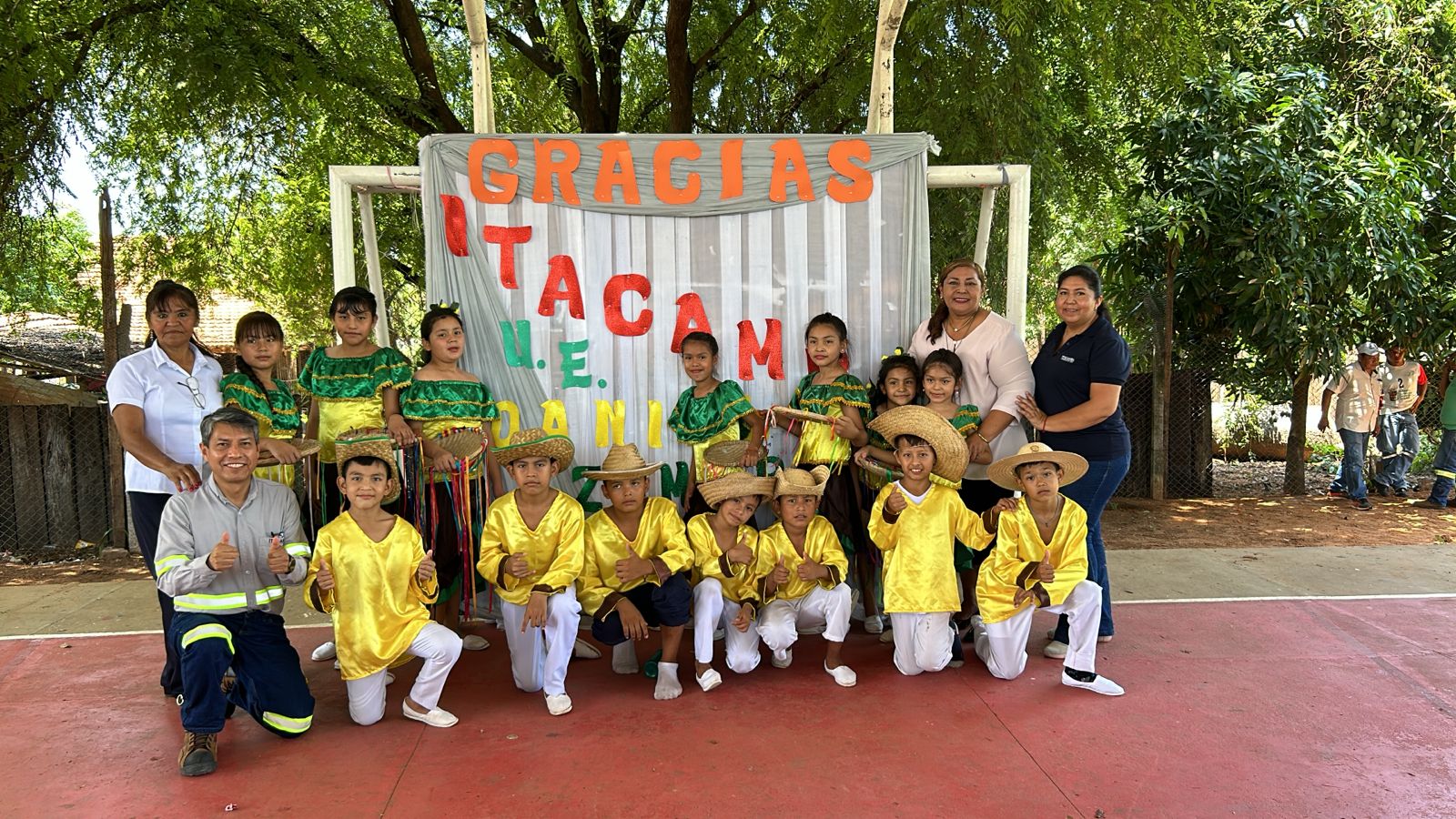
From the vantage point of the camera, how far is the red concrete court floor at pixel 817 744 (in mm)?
2674

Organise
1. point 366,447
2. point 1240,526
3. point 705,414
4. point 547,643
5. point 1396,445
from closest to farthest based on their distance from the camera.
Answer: point 366,447, point 547,643, point 705,414, point 1240,526, point 1396,445

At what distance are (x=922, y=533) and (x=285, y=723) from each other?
7.80 feet

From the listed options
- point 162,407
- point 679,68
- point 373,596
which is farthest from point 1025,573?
point 679,68

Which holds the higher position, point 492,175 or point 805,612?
point 492,175

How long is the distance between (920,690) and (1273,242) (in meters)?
5.18

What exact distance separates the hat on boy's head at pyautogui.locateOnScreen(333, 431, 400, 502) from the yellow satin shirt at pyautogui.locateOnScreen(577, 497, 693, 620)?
2.56 feet

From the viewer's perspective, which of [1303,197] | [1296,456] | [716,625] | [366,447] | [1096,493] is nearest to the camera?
[366,447]

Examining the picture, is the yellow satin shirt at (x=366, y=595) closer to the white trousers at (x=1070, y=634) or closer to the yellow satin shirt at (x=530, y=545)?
the yellow satin shirt at (x=530, y=545)

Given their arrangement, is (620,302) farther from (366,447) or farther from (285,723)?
(285,723)

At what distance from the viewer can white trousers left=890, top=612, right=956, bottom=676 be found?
12.0ft

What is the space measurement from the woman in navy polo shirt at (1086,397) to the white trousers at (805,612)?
3.10 ft

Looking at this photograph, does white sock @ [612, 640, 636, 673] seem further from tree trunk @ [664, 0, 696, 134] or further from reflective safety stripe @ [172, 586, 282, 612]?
tree trunk @ [664, 0, 696, 134]

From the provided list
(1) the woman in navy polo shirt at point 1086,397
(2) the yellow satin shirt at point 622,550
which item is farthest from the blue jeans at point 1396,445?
(2) the yellow satin shirt at point 622,550

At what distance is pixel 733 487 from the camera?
3.58 metres
